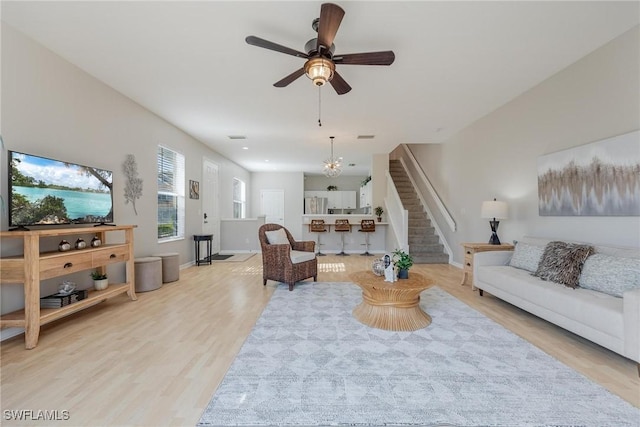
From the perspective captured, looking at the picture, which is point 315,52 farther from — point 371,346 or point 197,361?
point 197,361

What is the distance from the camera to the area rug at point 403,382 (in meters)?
1.50

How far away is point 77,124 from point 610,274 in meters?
5.69

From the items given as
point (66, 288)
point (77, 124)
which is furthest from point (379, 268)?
point (77, 124)

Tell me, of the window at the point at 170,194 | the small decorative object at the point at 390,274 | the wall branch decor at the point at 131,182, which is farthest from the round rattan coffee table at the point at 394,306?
the window at the point at 170,194

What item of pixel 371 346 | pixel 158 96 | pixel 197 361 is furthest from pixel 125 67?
pixel 371 346

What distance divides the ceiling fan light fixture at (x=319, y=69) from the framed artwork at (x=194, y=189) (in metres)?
4.59

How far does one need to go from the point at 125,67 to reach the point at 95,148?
111 cm

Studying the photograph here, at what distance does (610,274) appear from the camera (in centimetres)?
235

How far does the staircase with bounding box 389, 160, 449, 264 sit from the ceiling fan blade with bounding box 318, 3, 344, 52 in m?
5.20

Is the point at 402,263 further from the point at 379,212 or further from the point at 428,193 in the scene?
the point at 428,193

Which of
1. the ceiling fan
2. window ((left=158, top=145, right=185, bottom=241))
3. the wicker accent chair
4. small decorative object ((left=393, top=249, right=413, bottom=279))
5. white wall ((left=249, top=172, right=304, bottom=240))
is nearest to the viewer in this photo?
the ceiling fan

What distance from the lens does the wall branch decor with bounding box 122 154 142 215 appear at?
4031mm

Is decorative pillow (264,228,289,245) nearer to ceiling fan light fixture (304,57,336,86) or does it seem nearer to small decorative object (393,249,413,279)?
small decorative object (393,249,413,279)

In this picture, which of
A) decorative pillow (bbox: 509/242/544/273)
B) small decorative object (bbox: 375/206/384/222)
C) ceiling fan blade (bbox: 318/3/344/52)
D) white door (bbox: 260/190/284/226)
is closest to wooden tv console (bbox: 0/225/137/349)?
ceiling fan blade (bbox: 318/3/344/52)
